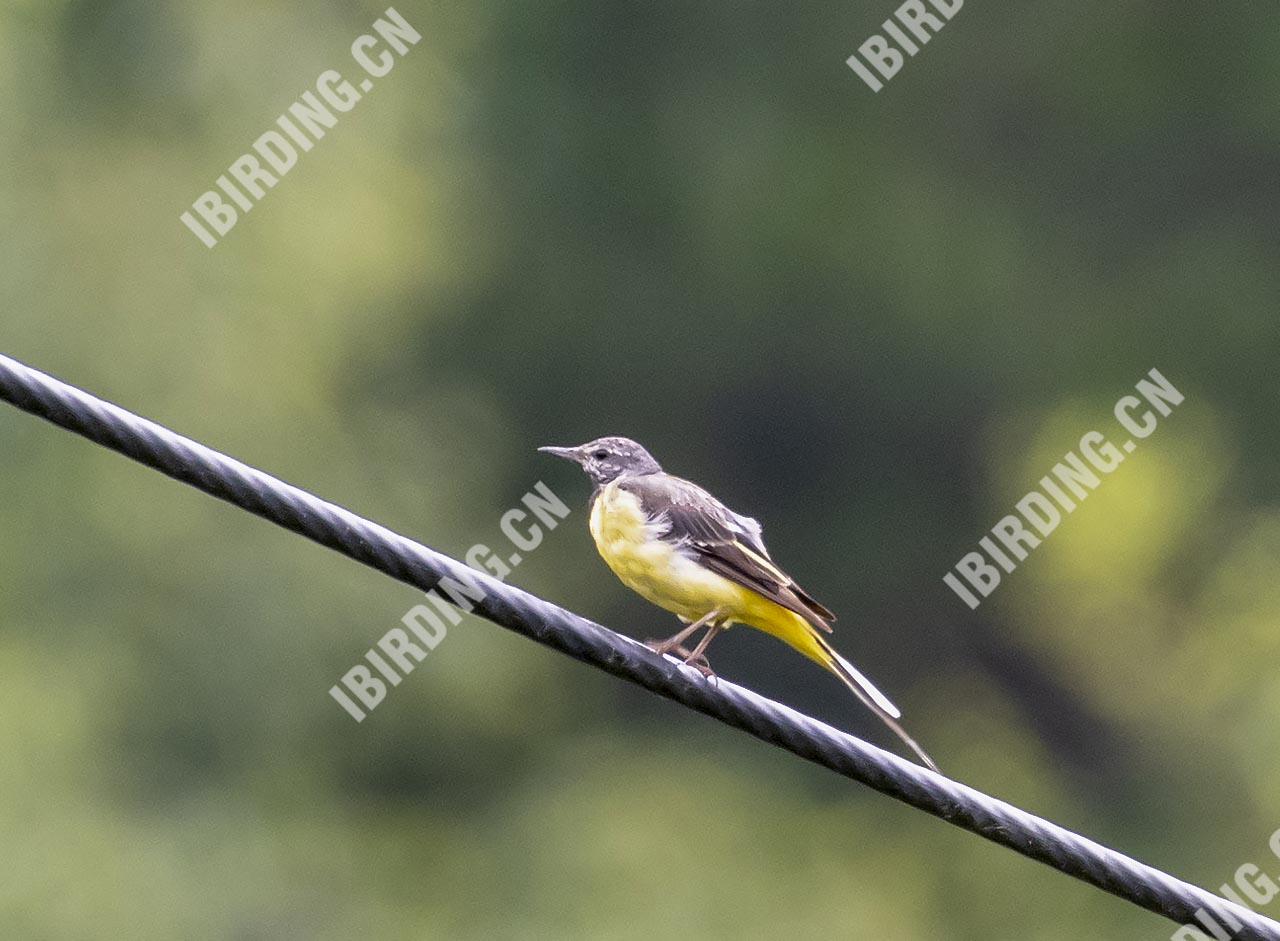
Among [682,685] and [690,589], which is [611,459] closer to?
[690,589]

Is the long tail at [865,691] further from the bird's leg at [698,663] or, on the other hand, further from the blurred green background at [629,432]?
the blurred green background at [629,432]

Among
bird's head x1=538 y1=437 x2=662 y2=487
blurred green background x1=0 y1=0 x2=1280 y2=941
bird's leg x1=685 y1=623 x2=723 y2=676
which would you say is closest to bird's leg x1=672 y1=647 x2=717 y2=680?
bird's leg x1=685 y1=623 x2=723 y2=676

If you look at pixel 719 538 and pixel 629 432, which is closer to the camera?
pixel 719 538

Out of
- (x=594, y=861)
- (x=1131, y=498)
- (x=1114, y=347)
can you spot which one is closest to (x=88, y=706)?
(x=594, y=861)

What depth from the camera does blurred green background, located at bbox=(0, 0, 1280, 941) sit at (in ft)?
77.1

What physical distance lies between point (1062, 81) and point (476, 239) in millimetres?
11554

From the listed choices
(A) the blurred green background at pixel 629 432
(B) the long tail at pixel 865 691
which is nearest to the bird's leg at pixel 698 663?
(B) the long tail at pixel 865 691

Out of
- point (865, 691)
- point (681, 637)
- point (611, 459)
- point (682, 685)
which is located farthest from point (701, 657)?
point (682, 685)

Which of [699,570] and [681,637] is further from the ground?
[699,570]

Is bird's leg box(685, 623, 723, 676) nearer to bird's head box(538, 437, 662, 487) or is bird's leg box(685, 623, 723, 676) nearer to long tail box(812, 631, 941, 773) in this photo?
long tail box(812, 631, 941, 773)

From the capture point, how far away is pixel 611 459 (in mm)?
9227

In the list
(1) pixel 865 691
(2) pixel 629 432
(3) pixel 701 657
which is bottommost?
(2) pixel 629 432

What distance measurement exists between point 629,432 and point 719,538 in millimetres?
22497

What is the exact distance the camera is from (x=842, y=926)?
23656 millimetres
